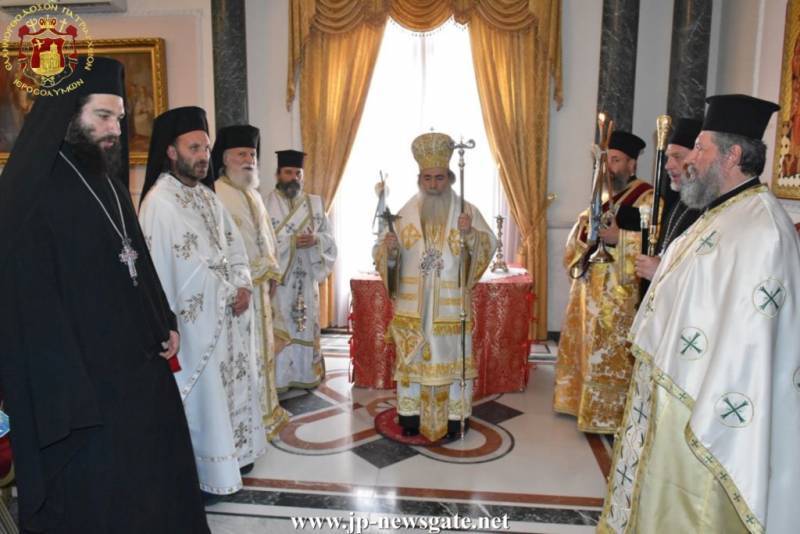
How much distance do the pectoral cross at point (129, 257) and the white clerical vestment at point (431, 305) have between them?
1920 millimetres

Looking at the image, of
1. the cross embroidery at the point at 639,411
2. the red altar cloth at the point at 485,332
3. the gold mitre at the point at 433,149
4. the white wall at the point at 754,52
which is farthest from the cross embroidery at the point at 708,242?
the red altar cloth at the point at 485,332

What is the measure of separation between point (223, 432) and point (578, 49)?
563cm

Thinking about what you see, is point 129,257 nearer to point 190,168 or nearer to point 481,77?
point 190,168

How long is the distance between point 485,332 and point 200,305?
2.69m

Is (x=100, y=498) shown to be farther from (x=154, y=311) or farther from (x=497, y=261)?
(x=497, y=261)

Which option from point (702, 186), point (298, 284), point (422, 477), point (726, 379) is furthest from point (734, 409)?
point (298, 284)

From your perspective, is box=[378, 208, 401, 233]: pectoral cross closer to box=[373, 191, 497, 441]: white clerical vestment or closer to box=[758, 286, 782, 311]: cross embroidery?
box=[373, 191, 497, 441]: white clerical vestment

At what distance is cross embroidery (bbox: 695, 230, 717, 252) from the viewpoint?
2.14m

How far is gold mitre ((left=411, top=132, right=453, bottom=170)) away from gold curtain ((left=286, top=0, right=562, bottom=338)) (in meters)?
3.04

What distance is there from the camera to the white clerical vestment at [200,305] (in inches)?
126

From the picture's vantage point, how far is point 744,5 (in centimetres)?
561

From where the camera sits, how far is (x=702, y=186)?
2.32 m

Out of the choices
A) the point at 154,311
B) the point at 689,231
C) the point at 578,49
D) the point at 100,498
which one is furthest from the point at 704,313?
the point at 578,49

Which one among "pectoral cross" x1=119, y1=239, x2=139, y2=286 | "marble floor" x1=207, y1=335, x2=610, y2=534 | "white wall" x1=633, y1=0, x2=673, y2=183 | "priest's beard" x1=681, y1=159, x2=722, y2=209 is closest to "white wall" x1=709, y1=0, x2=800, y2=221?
Answer: "white wall" x1=633, y1=0, x2=673, y2=183
